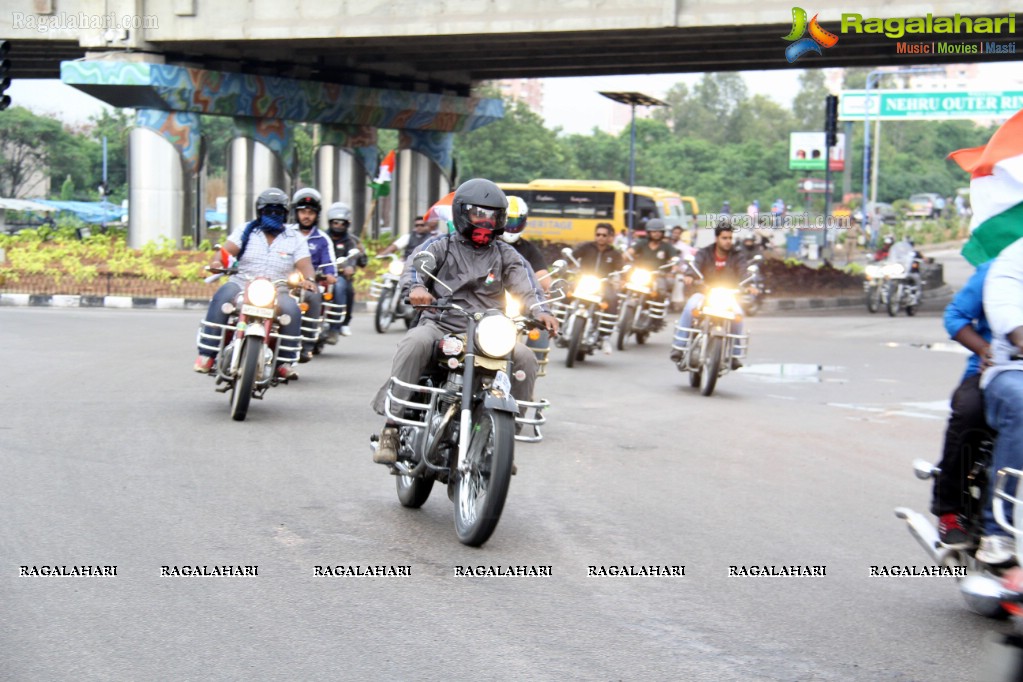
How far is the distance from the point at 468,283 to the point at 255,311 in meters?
2.92

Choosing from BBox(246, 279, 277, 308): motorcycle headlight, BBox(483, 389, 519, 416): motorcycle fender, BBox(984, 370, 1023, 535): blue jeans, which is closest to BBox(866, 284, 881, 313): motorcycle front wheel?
BBox(246, 279, 277, 308): motorcycle headlight

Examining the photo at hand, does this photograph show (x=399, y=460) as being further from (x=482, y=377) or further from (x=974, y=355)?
(x=974, y=355)

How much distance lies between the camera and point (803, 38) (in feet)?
81.0

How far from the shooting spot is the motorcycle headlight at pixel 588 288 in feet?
49.8

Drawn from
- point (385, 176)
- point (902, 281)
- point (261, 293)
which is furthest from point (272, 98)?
point (261, 293)

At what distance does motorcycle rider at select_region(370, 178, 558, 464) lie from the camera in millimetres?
6668

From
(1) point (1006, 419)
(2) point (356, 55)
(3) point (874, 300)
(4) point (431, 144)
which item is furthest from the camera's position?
(4) point (431, 144)

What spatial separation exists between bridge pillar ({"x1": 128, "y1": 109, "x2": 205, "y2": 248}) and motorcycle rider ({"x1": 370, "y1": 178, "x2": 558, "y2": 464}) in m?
25.8

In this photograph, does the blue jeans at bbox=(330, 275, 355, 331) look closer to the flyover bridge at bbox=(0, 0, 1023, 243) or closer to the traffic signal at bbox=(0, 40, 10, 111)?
the traffic signal at bbox=(0, 40, 10, 111)

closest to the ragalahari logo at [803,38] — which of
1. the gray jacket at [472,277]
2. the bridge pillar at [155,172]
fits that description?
the bridge pillar at [155,172]

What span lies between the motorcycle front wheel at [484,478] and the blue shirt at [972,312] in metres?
1.84

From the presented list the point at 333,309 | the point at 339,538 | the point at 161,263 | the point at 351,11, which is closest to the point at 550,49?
the point at 351,11

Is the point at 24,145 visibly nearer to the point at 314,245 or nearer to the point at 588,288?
the point at 588,288

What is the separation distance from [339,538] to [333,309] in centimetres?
828
